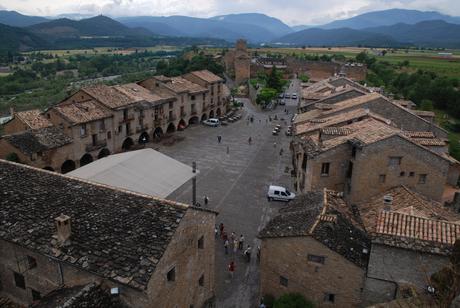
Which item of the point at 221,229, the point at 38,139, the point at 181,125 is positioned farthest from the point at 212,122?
the point at 221,229

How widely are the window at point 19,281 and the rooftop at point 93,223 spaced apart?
2108mm

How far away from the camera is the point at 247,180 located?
41.8 metres

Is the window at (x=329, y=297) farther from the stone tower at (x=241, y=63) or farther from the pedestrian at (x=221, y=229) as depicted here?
the stone tower at (x=241, y=63)

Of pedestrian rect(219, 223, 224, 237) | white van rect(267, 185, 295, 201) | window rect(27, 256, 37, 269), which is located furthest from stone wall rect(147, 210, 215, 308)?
white van rect(267, 185, 295, 201)

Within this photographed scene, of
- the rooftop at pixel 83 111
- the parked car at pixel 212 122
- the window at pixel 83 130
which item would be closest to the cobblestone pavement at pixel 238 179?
the parked car at pixel 212 122

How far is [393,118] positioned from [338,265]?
22.8 m

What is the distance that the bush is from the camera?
19.3 m

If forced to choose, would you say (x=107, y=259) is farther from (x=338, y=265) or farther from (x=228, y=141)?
(x=228, y=141)

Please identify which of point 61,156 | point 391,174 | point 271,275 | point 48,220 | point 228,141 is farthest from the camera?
point 228,141

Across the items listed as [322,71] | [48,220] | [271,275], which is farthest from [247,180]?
[322,71]

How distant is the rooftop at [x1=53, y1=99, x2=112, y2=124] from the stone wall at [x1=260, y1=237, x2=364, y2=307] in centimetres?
2937

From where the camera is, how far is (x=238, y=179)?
42.1 meters

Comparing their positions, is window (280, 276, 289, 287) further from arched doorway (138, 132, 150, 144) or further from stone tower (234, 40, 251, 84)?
stone tower (234, 40, 251, 84)

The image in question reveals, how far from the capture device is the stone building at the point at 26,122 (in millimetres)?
40944
